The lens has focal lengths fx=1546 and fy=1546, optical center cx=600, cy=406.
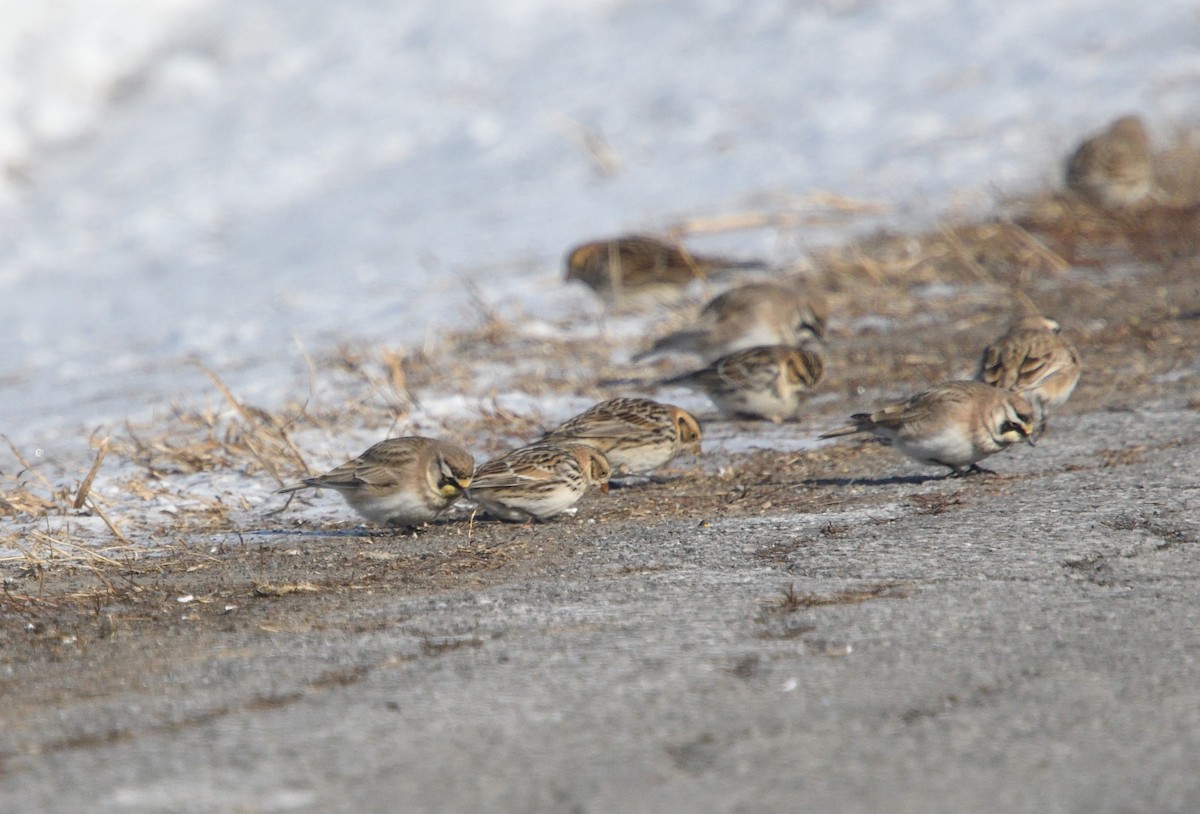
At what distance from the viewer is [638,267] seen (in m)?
12.4

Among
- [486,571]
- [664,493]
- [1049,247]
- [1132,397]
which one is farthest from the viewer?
[1049,247]

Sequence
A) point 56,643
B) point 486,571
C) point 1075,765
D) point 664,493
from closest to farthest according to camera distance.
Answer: point 1075,765
point 56,643
point 486,571
point 664,493

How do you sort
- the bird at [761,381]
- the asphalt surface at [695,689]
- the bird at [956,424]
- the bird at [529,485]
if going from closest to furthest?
the asphalt surface at [695,689] < the bird at [529,485] < the bird at [956,424] < the bird at [761,381]

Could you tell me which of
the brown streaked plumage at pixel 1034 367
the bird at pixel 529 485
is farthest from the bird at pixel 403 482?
the brown streaked plumage at pixel 1034 367

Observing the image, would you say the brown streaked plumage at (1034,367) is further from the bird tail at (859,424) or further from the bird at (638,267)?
the bird at (638,267)

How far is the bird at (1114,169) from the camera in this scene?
13781 millimetres

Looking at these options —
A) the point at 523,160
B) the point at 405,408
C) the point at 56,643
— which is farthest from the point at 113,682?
the point at 523,160

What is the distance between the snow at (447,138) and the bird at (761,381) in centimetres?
272

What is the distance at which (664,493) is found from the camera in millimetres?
7129

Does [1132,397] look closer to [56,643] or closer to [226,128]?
[56,643]

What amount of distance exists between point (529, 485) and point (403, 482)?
1.70ft

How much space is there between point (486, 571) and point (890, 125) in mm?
12596

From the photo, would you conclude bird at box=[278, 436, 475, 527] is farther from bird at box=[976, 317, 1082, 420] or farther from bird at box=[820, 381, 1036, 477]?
bird at box=[976, 317, 1082, 420]

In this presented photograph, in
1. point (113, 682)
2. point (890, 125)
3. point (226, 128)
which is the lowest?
point (113, 682)
